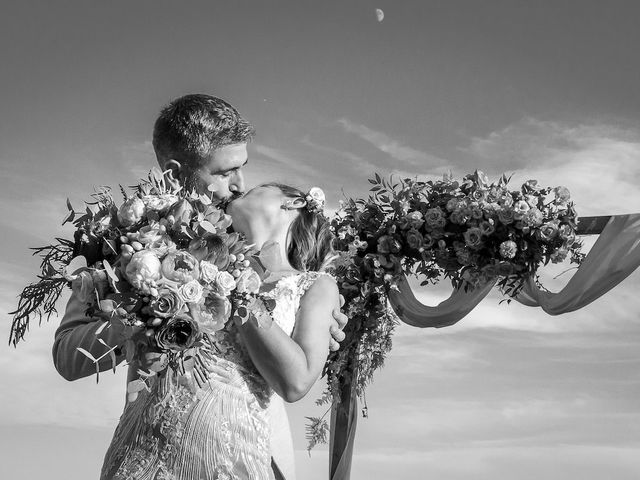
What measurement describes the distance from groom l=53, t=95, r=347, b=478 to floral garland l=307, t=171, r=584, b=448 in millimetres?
4894

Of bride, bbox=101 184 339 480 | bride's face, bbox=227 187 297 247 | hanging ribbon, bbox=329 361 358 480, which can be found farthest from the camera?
hanging ribbon, bbox=329 361 358 480

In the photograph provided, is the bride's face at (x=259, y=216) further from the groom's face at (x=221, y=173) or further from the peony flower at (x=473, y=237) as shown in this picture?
the peony flower at (x=473, y=237)

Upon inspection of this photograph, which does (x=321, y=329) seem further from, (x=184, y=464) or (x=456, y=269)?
(x=456, y=269)

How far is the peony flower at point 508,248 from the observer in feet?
23.4

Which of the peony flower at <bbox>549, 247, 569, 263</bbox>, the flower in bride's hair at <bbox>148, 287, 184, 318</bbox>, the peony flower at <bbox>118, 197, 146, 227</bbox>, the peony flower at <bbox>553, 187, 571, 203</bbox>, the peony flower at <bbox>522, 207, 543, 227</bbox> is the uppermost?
the peony flower at <bbox>553, 187, 571, 203</bbox>

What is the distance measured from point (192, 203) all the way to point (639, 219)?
597cm

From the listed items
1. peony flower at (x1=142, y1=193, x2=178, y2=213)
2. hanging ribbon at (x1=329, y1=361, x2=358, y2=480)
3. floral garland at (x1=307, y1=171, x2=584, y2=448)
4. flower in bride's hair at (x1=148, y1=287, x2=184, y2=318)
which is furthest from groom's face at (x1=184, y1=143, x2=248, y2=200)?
hanging ribbon at (x1=329, y1=361, x2=358, y2=480)

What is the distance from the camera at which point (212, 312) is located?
2107 mm

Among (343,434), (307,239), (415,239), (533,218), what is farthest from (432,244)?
(307,239)

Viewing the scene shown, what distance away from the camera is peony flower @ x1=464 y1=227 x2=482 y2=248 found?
7.24 m

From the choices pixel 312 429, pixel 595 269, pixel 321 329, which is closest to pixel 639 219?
pixel 595 269

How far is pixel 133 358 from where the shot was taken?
2156mm

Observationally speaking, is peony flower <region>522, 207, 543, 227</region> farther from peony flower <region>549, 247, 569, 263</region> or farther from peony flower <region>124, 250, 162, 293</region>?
peony flower <region>124, 250, 162, 293</region>

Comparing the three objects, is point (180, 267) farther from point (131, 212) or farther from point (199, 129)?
point (199, 129)
